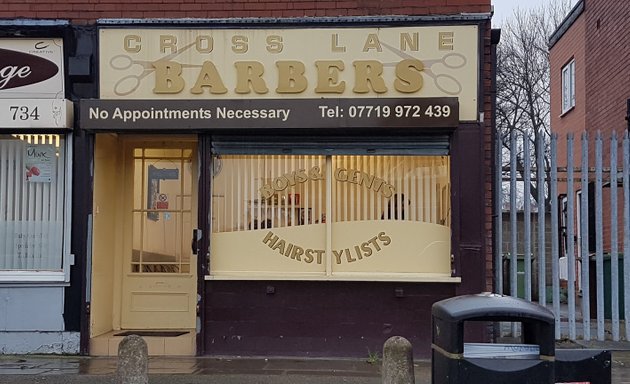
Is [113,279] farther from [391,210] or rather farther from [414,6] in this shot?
[414,6]

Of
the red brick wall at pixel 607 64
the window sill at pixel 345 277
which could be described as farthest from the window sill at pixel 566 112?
the window sill at pixel 345 277

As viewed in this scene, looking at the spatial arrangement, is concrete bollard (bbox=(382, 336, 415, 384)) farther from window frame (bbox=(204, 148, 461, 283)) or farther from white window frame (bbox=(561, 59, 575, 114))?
white window frame (bbox=(561, 59, 575, 114))

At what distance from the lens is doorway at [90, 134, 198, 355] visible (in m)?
9.55

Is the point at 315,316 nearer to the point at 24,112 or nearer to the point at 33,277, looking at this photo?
the point at 33,277

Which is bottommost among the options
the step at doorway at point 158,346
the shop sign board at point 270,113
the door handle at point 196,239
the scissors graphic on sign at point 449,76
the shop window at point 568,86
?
the step at doorway at point 158,346

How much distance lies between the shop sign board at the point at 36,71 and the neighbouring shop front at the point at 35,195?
0.04 ft

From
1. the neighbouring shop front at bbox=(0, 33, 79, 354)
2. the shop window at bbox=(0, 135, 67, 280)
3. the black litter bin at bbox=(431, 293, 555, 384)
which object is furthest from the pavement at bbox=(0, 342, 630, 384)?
the black litter bin at bbox=(431, 293, 555, 384)

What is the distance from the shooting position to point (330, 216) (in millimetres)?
8930

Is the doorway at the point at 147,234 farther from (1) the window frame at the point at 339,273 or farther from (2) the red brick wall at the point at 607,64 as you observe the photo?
(2) the red brick wall at the point at 607,64

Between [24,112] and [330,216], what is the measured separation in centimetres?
388

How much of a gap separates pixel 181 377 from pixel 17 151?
372 centimetres

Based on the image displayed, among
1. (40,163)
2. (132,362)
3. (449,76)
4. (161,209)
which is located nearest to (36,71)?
(40,163)

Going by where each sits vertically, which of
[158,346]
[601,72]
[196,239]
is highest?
[601,72]

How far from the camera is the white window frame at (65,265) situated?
8953 millimetres
